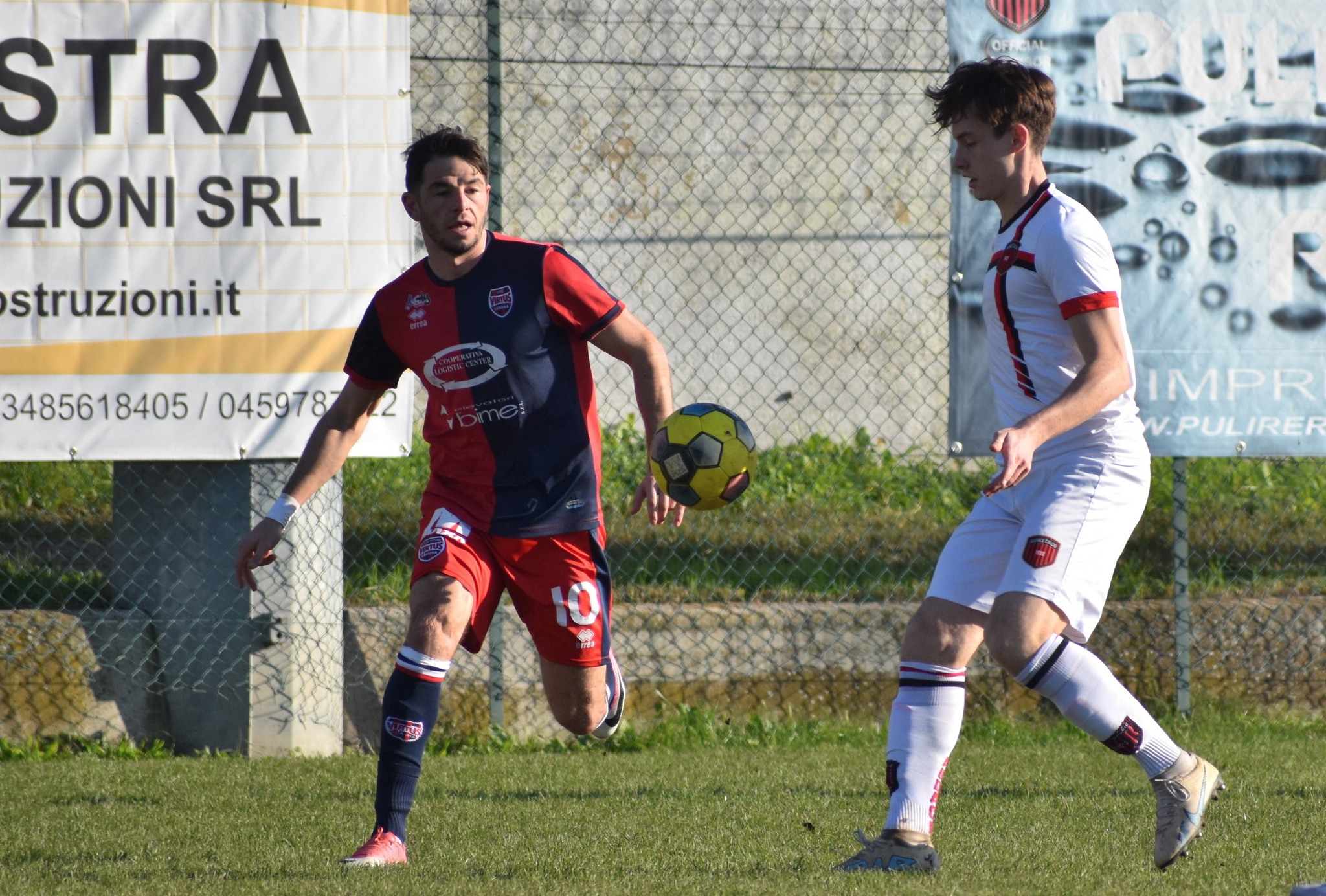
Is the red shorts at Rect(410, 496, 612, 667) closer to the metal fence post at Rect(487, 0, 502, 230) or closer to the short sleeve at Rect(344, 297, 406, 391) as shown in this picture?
the short sleeve at Rect(344, 297, 406, 391)

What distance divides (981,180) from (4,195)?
4568mm

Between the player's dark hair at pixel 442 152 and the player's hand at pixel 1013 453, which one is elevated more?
the player's dark hair at pixel 442 152

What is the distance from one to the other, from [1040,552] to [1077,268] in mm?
707

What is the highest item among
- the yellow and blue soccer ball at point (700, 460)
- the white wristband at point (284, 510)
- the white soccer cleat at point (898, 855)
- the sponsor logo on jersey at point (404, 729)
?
the yellow and blue soccer ball at point (700, 460)

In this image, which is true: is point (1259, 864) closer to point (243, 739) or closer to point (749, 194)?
point (243, 739)

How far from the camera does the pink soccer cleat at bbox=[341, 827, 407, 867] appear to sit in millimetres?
3908

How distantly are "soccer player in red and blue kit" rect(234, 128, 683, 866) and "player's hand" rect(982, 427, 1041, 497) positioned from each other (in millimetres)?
A: 1220

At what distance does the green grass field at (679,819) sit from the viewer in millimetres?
3768

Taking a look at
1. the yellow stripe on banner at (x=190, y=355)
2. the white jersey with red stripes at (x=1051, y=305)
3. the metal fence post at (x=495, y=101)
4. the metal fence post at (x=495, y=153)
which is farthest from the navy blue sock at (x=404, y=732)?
the metal fence post at (x=495, y=101)

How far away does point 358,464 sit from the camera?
25.8ft

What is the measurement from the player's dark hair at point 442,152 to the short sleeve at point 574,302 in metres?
0.38

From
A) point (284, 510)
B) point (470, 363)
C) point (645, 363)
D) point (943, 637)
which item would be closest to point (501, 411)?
point (470, 363)

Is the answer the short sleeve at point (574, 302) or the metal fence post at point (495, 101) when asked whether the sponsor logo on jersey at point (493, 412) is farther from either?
the metal fence post at point (495, 101)

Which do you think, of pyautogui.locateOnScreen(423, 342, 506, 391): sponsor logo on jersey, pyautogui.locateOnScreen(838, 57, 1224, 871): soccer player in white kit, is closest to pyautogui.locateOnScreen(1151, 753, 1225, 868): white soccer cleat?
pyautogui.locateOnScreen(838, 57, 1224, 871): soccer player in white kit
